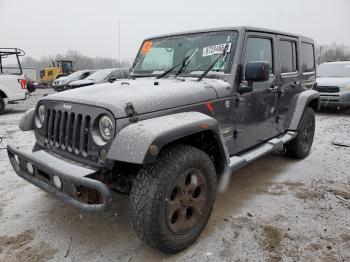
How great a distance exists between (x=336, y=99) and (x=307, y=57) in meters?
5.30

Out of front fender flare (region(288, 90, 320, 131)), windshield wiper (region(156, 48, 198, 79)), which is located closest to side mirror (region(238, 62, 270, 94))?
windshield wiper (region(156, 48, 198, 79))

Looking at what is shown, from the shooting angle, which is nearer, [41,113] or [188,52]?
[41,113]

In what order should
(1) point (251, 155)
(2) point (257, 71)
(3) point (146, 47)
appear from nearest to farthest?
(2) point (257, 71) < (1) point (251, 155) < (3) point (146, 47)

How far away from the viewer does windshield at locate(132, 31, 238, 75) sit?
137 inches

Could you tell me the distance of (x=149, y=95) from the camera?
8.90 ft

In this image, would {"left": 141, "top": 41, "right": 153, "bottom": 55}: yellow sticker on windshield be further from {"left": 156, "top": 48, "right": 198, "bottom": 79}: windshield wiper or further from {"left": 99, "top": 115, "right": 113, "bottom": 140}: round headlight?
{"left": 99, "top": 115, "right": 113, "bottom": 140}: round headlight

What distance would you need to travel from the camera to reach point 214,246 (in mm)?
2725

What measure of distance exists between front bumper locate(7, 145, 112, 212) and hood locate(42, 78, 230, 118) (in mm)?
515

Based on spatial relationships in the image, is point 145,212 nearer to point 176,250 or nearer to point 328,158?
point 176,250

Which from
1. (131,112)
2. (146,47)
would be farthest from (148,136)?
(146,47)

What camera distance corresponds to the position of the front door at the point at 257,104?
11.6 ft

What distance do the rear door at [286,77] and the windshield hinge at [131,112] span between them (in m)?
2.42

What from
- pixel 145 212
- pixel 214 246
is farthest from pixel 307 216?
pixel 145 212

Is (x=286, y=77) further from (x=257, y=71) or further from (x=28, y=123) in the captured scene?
(x=28, y=123)
